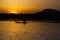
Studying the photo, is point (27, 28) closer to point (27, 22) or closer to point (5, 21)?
point (27, 22)

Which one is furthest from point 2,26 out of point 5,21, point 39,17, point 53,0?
point 53,0

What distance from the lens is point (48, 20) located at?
126 centimetres

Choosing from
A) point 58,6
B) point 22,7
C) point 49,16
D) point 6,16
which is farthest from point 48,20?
point 6,16

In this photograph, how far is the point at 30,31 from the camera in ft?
4.16

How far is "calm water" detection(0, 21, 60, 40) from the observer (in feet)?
4.07

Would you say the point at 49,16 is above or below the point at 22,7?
below

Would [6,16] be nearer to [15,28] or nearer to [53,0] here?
[15,28]

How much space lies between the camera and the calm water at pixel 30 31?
1.24m

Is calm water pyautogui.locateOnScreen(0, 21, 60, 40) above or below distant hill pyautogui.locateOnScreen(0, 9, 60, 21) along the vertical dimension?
below

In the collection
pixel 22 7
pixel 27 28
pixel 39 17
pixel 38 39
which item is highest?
pixel 22 7

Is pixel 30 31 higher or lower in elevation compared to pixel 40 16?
lower

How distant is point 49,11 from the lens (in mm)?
1226

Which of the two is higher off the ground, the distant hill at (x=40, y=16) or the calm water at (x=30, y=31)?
the distant hill at (x=40, y=16)

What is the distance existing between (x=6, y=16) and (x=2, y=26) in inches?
5.7
